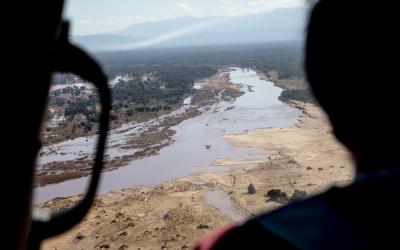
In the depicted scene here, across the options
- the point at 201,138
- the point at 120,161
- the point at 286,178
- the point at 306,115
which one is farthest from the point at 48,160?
the point at 306,115

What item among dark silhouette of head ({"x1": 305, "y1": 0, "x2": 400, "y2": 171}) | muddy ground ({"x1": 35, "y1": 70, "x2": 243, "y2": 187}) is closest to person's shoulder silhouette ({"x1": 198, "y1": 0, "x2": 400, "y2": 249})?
dark silhouette of head ({"x1": 305, "y1": 0, "x2": 400, "y2": 171})

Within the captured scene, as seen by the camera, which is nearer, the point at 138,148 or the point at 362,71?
the point at 362,71

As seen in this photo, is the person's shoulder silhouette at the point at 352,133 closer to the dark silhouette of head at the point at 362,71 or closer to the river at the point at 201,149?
the dark silhouette of head at the point at 362,71

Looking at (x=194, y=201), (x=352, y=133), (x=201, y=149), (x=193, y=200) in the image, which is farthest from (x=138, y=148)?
(x=352, y=133)

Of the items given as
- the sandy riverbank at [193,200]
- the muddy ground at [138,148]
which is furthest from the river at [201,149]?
the sandy riverbank at [193,200]

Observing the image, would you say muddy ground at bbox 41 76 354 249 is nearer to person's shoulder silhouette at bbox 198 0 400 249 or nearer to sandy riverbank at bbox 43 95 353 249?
sandy riverbank at bbox 43 95 353 249

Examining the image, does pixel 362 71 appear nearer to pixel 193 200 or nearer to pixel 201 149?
pixel 193 200
